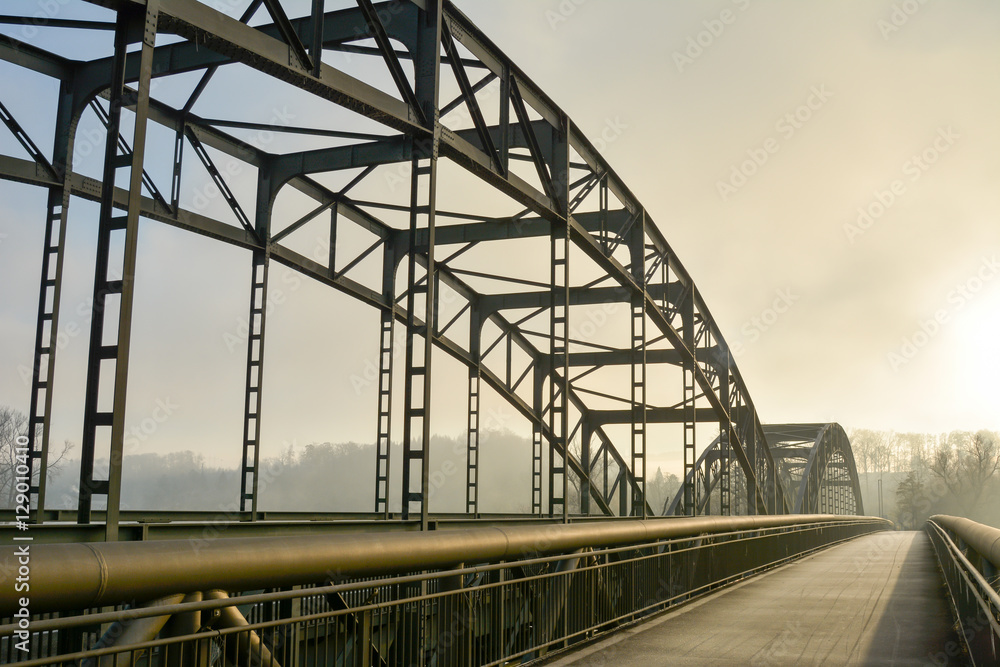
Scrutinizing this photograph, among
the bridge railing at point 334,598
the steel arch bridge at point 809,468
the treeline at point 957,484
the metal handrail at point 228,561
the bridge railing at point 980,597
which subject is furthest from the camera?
the treeline at point 957,484

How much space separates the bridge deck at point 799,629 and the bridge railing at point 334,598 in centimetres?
49

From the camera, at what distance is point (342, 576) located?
5.92 m

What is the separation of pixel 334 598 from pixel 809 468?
52105mm

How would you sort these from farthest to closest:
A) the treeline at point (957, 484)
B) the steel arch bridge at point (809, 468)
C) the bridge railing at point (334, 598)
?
the treeline at point (957, 484) < the steel arch bridge at point (809, 468) < the bridge railing at point (334, 598)

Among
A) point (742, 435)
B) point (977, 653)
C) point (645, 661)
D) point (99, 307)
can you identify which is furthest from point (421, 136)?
point (742, 435)

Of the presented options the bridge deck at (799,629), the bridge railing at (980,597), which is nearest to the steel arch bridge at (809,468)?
the bridge deck at (799,629)

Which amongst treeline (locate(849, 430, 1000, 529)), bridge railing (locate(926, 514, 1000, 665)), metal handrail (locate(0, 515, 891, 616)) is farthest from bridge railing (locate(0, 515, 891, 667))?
treeline (locate(849, 430, 1000, 529))

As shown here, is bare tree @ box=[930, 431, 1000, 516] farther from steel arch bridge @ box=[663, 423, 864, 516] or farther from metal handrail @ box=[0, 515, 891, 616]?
metal handrail @ box=[0, 515, 891, 616]

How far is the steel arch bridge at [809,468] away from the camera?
48.7 m

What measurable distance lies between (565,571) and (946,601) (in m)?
7.24

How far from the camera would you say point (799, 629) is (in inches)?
403

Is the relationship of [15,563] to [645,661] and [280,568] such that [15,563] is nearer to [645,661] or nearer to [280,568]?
[280,568]

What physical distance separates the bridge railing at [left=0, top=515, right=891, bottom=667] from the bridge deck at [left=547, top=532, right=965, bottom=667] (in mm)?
486

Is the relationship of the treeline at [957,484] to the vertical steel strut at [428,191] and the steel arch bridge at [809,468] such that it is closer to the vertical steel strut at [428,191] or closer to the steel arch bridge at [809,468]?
the steel arch bridge at [809,468]
